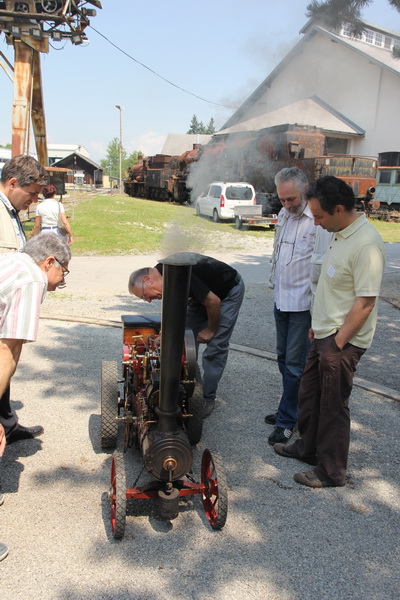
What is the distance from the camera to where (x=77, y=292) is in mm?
8148

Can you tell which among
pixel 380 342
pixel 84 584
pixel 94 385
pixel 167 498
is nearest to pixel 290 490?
pixel 167 498

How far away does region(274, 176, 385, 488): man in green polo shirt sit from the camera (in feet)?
9.11

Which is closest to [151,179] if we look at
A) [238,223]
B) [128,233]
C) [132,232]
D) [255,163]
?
[238,223]

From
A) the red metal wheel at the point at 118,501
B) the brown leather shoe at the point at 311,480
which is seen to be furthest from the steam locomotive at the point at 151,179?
the red metal wheel at the point at 118,501

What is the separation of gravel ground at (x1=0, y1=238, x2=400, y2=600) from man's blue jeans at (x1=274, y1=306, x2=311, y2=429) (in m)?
0.26

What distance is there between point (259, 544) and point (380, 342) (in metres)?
4.04

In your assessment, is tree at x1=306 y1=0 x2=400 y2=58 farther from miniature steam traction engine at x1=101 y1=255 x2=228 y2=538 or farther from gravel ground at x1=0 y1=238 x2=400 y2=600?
gravel ground at x1=0 y1=238 x2=400 y2=600

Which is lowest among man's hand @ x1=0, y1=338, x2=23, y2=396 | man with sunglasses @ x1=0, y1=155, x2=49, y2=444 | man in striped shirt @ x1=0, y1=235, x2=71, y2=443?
man's hand @ x1=0, y1=338, x2=23, y2=396

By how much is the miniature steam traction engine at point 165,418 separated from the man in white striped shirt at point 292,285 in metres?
0.76

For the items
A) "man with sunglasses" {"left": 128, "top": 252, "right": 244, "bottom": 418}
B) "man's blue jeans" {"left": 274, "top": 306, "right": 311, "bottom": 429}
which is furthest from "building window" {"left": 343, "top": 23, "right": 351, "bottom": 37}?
"man's blue jeans" {"left": 274, "top": 306, "right": 311, "bottom": 429}

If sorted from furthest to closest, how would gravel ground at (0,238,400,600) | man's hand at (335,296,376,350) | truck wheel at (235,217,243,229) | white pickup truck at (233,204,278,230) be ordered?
truck wheel at (235,217,243,229) < white pickup truck at (233,204,278,230) < man's hand at (335,296,376,350) < gravel ground at (0,238,400,600)

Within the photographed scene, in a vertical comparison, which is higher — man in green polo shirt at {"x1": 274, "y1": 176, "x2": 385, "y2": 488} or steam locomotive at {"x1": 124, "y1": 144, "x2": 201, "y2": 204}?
steam locomotive at {"x1": 124, "y1": 144, "x2": 201, "y2": 204}

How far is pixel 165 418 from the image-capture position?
8.63 feet

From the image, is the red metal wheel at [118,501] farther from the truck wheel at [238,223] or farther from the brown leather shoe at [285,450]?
the truck wheel at [238,223]
